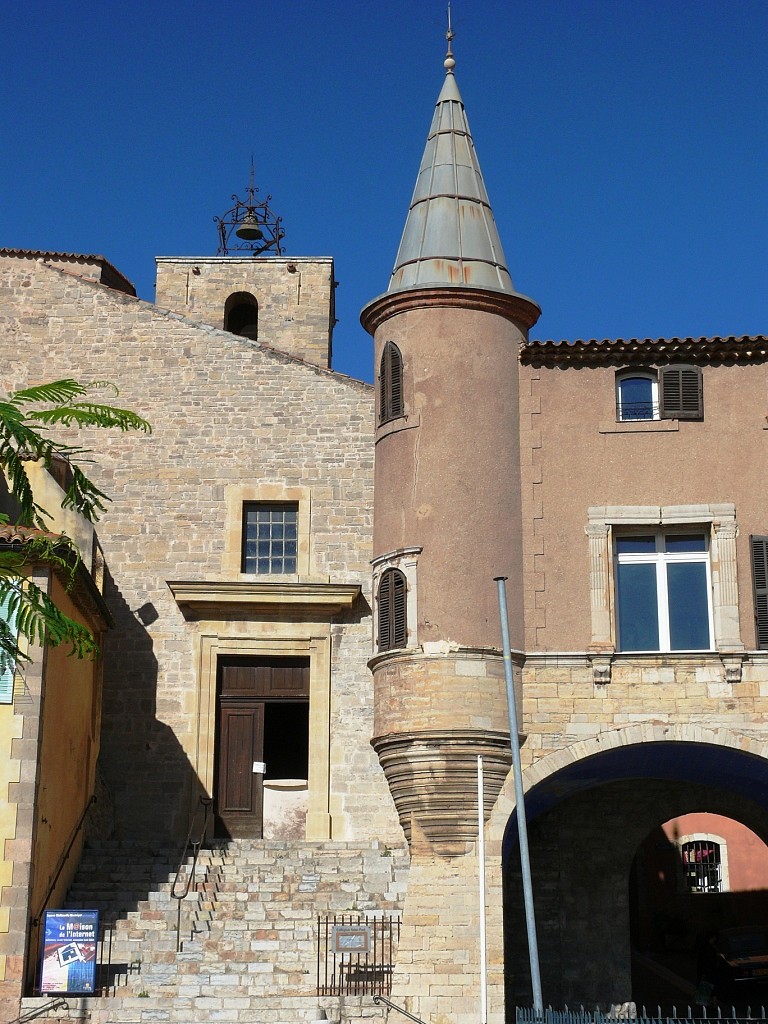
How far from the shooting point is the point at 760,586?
19906mm

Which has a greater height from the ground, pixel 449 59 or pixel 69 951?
pixel 449 59

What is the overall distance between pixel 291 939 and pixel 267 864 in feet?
7.86

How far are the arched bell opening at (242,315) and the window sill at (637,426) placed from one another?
13866 mm

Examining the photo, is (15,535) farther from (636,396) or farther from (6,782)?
(636,396)

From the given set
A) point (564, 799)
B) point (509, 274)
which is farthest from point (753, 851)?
point (509, 274)

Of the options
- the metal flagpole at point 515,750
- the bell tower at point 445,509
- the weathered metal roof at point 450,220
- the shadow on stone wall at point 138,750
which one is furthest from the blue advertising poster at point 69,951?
the weathered metal roof at point 450,220

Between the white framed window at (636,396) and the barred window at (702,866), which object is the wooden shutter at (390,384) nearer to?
the white framed window at (636,396)

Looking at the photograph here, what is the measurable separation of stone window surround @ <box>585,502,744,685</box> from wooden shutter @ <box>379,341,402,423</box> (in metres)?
3.07

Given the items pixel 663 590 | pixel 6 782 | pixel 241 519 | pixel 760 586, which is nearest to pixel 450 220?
pixel 663 590

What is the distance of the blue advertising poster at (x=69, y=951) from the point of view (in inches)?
725

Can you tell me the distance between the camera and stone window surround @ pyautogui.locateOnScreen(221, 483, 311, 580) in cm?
2623

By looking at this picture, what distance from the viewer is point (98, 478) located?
26.7 metres

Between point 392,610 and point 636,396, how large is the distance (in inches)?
178

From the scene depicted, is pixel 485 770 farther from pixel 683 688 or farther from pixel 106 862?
pixel 106 862
